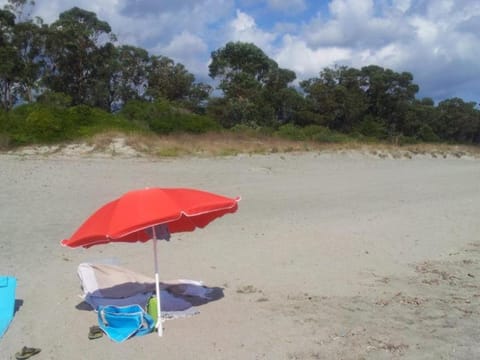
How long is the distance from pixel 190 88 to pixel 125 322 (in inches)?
1705

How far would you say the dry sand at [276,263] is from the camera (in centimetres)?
507

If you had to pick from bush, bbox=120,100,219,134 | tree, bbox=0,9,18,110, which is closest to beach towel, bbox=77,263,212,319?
bush, bbox=120,100,219,134

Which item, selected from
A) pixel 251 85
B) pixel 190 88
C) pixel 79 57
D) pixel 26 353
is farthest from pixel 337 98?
pixel 26 353

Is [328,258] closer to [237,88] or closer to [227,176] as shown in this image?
[227,176]

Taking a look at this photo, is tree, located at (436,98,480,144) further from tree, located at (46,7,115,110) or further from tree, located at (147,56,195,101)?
tree, located at (46,7,115,110)

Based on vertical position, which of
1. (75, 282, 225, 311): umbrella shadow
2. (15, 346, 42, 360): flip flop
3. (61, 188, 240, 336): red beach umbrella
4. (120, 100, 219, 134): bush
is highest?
(120, 100, 219, 134): bush

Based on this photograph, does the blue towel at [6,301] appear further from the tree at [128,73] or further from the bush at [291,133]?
the tree at [128,73]

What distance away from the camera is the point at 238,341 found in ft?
16.9

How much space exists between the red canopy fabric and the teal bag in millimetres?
776

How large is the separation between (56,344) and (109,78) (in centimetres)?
4152

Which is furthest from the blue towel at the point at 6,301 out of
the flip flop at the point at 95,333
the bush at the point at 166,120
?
the bush at the point at 166,120

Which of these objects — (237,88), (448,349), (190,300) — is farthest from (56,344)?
(237,88)

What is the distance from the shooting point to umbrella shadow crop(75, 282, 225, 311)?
640cm

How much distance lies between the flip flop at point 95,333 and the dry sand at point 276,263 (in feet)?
0.17
